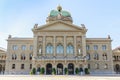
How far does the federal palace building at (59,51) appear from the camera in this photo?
5469 centimetres

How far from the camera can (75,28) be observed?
2276 inches

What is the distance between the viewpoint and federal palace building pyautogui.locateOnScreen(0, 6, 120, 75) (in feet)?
179

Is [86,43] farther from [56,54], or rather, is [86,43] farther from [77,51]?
[56,54]

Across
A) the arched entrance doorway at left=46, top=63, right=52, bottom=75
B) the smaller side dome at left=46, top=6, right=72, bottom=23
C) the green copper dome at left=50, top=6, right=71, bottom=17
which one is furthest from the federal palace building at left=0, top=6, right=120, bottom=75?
the green copper dome at left=50, top=6, right=71, bottom=17

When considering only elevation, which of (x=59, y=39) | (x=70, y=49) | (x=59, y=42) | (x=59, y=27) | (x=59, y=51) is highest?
(x=59, y=27)

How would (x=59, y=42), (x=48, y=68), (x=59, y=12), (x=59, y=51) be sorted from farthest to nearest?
(x=59, y=12) < (x=59, y=42) < (x=59, y=51) < (x=48, y=68)

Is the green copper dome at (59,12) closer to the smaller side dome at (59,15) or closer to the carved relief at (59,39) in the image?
the smaller side dome at (59,15)

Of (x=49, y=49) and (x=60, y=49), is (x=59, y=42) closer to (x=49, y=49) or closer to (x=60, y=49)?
(x=60, y=49)

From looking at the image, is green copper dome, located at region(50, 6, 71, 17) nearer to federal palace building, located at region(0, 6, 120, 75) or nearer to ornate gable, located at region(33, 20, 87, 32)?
federal palace building, located at region(0, 6, 120, 75)

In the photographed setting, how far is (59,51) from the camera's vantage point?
5694 cm

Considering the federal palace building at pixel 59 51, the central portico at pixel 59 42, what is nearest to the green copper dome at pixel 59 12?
the federal palace building at pixel 59 51

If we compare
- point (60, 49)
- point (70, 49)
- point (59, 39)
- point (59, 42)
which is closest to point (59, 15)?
point (59, 39)

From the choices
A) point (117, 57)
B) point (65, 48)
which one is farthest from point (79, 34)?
point (117, 57)

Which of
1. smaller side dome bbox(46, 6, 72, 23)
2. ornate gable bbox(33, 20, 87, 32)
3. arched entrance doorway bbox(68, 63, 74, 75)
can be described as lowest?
arched entrance doorway bbox(68, 63, 74, 75)
